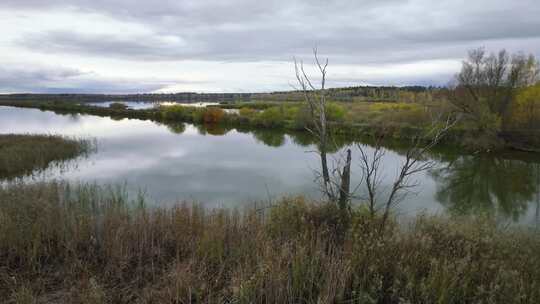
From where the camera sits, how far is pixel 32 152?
14711 mm

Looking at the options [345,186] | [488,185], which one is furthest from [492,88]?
[345,186]

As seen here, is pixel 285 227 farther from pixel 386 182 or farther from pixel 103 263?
pixel 386 182

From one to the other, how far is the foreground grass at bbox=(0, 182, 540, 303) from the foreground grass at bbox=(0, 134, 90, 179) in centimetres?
1006

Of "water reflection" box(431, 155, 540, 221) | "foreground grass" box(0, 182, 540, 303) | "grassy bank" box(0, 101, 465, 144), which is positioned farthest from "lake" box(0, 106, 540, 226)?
"grassy bank" box(0, 101, 465, 144)

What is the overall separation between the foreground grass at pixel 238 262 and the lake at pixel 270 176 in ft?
9.29

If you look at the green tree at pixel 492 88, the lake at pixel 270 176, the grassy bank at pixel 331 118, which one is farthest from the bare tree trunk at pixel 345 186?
the green tree at pixel 492 88

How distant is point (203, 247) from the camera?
3.76 meters

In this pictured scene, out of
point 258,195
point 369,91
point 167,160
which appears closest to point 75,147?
point 167,160

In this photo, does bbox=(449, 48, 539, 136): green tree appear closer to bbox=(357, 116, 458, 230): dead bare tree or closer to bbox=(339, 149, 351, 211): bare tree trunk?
bbox=(357, 116, 458, 230): dead bare tree

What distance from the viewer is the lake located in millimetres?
10227

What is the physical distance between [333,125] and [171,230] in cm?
2440

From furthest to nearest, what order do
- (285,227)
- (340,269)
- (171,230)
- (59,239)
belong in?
(285,227) → (171,230) → (59,239) → (340,269)

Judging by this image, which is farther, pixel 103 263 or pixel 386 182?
pixel 386 182

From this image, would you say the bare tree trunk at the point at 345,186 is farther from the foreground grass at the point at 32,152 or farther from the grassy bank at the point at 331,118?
the foreground grass at the point at 32,152
